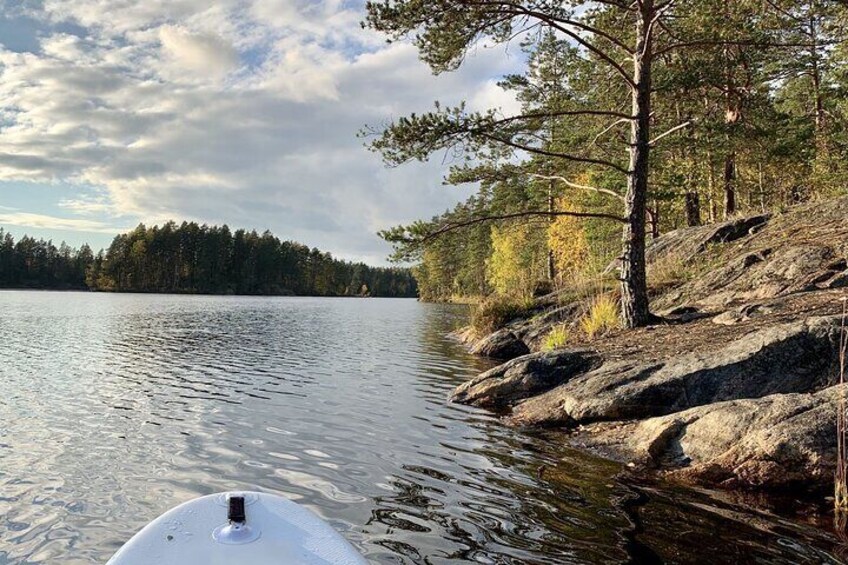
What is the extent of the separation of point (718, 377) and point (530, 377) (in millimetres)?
3244

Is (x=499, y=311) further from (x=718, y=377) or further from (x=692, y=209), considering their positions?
(x=718, y=377)

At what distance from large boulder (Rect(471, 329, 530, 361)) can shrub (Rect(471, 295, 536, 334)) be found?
6.93 ft

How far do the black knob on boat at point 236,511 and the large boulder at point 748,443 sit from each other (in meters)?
4.65

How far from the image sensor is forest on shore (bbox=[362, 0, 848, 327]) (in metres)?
10.6

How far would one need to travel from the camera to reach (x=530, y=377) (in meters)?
9.72

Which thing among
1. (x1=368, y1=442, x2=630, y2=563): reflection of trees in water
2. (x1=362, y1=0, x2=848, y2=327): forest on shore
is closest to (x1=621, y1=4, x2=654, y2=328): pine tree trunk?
(x1=362, y1=0, x2=848, y2=327): forest on shore

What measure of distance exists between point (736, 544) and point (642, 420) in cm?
308

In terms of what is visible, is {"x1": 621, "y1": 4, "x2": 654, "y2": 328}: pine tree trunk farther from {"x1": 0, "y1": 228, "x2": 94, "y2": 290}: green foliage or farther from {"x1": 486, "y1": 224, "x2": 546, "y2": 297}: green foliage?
{"x1": 0, "y1": 228, "x2": 94, "y2": 290}: green foliage

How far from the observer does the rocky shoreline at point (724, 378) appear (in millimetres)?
5469

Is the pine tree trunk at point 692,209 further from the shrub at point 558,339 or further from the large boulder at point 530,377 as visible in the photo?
the large boulder at point 530,377

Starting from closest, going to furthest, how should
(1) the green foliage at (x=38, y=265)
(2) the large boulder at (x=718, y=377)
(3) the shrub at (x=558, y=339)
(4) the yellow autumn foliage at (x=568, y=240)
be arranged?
1. (2) the large boulder at (x=718, y=377)
2. (3) the shrub at (x=558, y=339)
3. (4) the yellow autumn foliage at (x=568, y=240)
4. (1) the green foliage at (x=38, y=265)

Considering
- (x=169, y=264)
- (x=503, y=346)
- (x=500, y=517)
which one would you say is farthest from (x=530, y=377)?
(x=169, y=264)

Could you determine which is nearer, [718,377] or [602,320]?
[718,377]

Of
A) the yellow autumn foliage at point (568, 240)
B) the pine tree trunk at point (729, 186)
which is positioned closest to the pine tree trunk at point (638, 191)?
the pine tree trunk at point (729, 186)
